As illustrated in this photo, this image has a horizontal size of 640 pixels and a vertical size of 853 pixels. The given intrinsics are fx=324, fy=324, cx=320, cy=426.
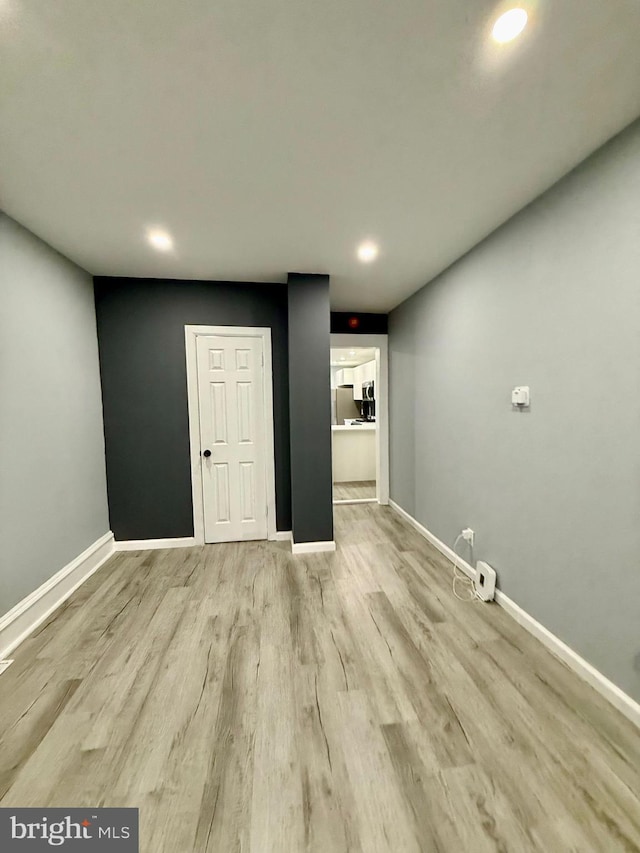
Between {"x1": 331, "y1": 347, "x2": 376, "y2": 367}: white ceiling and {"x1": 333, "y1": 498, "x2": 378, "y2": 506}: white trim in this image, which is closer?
{"x1": 333, "y1": 498, "x2": 378, "y2": 506}: white trim

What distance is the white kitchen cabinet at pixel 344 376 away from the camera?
7.69 m

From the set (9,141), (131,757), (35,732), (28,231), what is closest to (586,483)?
(131,757)

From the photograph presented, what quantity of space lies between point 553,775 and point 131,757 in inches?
62.3

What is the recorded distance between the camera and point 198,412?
10.4ft

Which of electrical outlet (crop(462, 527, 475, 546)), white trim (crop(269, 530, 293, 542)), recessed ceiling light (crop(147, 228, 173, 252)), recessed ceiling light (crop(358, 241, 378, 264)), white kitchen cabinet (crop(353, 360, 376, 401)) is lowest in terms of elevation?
white trim (crop(269, 530, 293, 542))

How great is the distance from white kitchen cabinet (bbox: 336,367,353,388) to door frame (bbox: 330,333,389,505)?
3.41 meters

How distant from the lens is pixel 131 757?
1.26 meters

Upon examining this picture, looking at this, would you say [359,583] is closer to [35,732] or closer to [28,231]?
[35,732]

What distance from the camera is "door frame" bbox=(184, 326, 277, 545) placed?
123 inches

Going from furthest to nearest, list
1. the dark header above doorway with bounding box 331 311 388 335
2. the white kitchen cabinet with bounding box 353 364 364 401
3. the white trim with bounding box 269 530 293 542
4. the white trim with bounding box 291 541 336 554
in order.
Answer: the white kitchen cabinet with bounding box 353 364 364 401, the dark header above doorway with bounding box 331 311 388 335, the white trim with bounding box 269 530 293 542, the white trim with bounding box 291 541 336 554

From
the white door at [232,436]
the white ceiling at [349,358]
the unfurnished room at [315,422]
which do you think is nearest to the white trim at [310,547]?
the unfurnished room at [315,422]

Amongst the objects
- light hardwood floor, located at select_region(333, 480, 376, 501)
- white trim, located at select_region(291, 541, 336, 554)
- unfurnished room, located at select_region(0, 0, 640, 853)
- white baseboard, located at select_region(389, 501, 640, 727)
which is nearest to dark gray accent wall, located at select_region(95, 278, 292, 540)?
unfurnished room, located at select_region(0, 0, 640, 853)

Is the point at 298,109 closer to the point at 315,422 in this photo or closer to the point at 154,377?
the point at 315,422

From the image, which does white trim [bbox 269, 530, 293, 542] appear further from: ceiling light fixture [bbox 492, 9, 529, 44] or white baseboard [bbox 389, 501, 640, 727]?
ceiling light fixture [bbox 492, 9, 529, 44]
